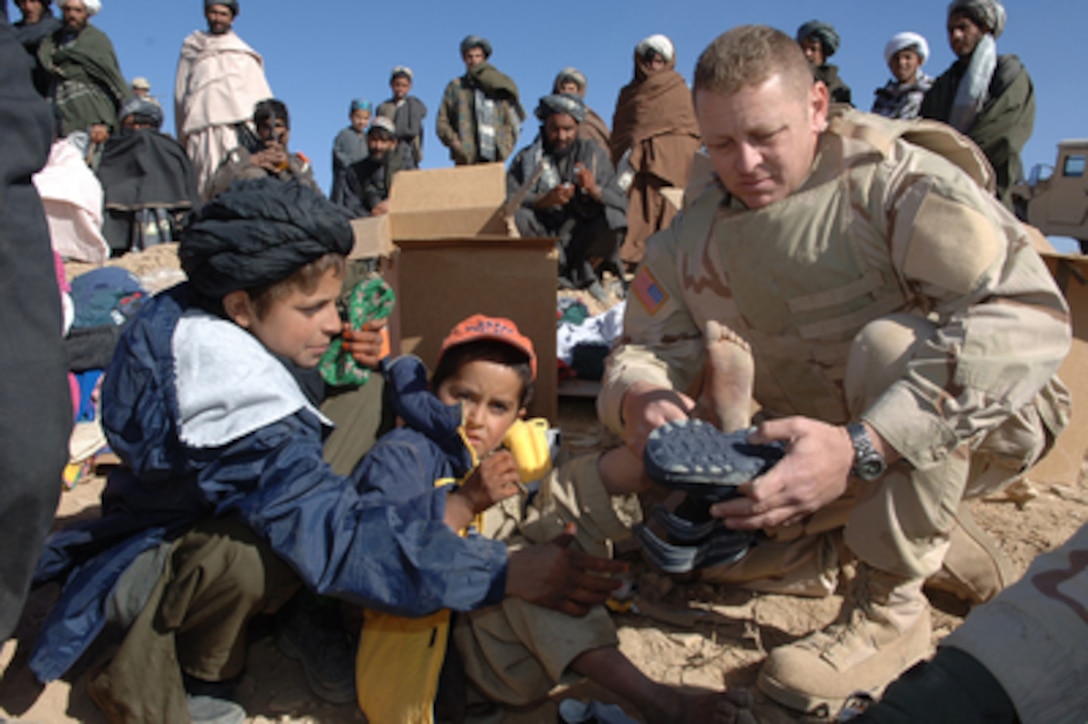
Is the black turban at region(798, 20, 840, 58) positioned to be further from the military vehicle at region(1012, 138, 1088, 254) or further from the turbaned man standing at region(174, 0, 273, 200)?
the military vehicle at region(1012, 138, 1088, 254)

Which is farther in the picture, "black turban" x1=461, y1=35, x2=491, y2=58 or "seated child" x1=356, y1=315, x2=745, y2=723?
"black turban" x1=461, y1=35, x2=491, y2=58

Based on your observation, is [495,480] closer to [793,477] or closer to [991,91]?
[793,477]

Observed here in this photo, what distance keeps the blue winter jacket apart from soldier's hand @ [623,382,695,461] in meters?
0.43

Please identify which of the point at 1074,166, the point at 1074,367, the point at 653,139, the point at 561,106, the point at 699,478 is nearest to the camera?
the point at 699,478

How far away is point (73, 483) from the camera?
294cm

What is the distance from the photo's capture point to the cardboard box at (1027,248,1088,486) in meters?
2.59

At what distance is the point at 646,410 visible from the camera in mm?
1801

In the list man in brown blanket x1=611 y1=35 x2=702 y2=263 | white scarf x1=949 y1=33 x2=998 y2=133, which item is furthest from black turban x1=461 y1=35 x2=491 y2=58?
white scarf x1=949 y1=33 x2=998 y2=133

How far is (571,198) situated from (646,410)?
185 inches

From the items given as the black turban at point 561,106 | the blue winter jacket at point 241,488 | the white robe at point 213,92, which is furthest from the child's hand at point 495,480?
the white robe at point 213,92

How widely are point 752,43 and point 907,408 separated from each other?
97cm

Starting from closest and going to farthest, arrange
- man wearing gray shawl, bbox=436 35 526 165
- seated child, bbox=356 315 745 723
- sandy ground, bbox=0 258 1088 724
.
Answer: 1. seated child, bbox=356 315 745 723
2. sandy ground, bbox=0 258 1088 724
3. man wearing gray shawl, bbox=436 35 526 165

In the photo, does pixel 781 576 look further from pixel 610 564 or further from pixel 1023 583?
pixel 1023 583

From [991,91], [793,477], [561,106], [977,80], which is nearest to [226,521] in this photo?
[793,477]
